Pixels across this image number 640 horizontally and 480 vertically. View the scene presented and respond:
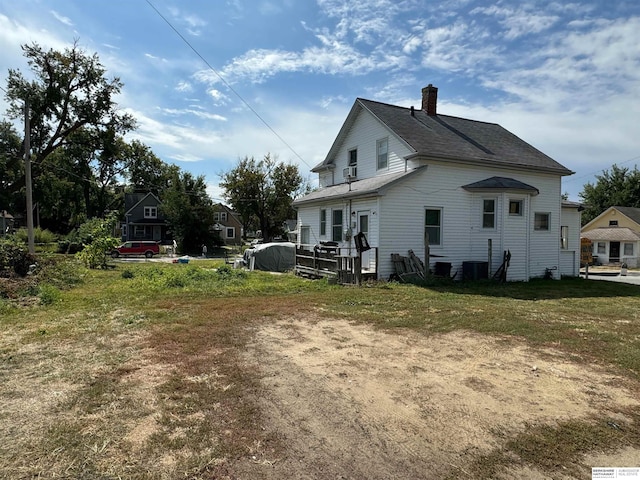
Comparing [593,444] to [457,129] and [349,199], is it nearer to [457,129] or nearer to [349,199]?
[349,199]

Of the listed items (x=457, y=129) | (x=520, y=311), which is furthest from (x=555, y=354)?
(x=457, y=129)

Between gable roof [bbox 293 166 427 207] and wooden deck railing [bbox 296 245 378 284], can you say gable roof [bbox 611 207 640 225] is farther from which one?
wooden deck railing [bbox 296 245 378 284]

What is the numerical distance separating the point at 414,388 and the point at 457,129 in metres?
16.3

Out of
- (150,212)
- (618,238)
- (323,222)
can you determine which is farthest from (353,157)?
(150,212)

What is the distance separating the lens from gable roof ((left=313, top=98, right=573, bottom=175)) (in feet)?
49.8

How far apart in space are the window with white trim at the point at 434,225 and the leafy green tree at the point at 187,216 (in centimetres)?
2841

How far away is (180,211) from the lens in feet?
124

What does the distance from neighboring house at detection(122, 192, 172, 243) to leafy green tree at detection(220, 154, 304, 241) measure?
8.33 m

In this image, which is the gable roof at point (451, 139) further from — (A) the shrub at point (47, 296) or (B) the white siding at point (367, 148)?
(A) the shrub at point (47, 296)

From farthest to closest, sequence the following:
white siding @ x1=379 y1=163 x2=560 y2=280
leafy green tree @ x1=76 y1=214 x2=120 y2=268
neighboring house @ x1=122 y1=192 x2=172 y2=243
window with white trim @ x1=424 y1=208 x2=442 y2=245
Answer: neighboring house @ x1=122 y1=192 x2=172 y2=243 → leafy green tree @ x1=76 y1=214 x2=120 y2=268 → window with white trim @ x1=424 y1=208 x2=442 y2=245 → white siding @ x1=379 y1=163 x2=560 y2=280

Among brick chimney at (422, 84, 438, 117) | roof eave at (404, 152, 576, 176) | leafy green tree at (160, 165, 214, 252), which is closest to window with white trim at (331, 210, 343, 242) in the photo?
roof eave at (404, 152, 576, 176)

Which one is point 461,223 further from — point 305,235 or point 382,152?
point 305,235

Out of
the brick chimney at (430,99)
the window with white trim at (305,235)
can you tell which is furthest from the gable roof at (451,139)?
the window with white trim at (305,235)

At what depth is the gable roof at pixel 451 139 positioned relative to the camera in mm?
15180
